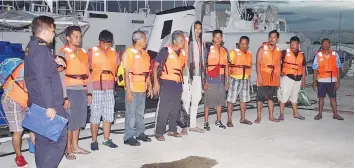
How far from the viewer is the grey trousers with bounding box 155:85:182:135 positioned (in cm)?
617

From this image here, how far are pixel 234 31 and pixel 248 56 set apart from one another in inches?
307

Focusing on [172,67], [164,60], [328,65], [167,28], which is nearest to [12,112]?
[164,60]

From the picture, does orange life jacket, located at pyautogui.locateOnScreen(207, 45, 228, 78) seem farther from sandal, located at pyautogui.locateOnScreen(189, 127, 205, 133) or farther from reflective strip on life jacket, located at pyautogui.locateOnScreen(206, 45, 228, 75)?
sandal, located at pyautogui.locateOnScreen(189, 127, 205, 133)

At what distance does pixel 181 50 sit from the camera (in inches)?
247

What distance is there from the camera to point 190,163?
5.04 metres

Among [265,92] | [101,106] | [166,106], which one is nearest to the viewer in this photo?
[101,106]

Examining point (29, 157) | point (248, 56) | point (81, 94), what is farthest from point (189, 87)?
point (29, 157)

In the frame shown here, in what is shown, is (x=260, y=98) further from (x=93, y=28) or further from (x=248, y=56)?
(x=93, y=28)

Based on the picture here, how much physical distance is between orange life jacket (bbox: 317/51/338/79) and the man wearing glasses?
4.70m

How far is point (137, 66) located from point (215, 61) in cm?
184

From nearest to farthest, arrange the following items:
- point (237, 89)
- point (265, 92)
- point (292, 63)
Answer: point (237, 89), point (265, 92), point (292, 63)

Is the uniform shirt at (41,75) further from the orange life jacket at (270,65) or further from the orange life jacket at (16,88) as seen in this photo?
the orange life jacket at (270,65)

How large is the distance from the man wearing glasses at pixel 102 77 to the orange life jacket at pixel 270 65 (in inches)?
131

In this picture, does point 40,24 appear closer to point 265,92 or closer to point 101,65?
point 101,65
